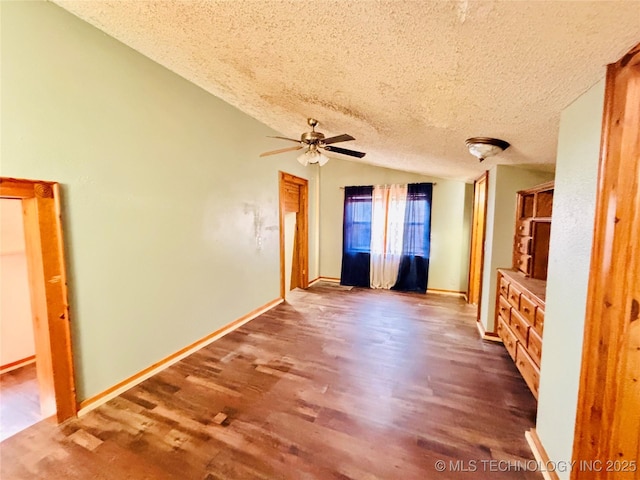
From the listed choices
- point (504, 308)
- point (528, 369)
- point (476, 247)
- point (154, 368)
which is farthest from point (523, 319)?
point (154, 368)

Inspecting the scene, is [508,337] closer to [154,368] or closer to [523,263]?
[523,263]

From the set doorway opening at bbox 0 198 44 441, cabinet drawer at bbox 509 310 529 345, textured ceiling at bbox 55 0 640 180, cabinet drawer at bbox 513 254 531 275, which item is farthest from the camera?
cabinet drawer at bbox 513 254 531 275

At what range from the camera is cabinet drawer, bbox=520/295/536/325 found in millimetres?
2006

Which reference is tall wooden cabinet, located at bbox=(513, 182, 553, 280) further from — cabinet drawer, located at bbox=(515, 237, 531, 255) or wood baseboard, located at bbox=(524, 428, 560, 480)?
wood baseboard, located at bbox=(524, 428, 560, 480)

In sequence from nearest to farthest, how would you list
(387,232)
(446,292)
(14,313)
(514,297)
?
1. (514,297)
2. (14,313)
3. (446,292)
4. (387,232)

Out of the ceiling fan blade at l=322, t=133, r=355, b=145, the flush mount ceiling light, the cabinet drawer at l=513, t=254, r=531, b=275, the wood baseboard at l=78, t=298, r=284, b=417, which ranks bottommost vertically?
the wood baseboard at l=78, t=298, r=284, b=417

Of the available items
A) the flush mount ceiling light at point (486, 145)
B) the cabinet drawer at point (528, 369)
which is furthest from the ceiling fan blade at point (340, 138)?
the cabinet drawer at point (528, 369)

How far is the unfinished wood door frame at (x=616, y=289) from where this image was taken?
Result: 0.98 metres

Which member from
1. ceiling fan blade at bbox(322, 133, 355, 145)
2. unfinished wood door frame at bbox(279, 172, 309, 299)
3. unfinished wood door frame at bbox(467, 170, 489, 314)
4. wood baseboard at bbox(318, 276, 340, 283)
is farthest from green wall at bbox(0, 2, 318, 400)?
unfinished wood door frame at bbox(467, 170, 489, 314)

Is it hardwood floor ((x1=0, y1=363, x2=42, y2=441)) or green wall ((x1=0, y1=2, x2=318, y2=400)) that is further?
hardwood floor ((x1=0, y1=363, x2=42, y2=441))

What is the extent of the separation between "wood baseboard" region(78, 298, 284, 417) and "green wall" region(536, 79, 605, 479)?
2910 mm

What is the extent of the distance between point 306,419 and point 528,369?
1760 mm

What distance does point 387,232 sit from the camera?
505cm

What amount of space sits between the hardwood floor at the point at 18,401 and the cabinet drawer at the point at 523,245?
4182 mm
